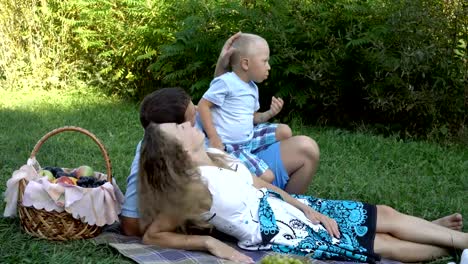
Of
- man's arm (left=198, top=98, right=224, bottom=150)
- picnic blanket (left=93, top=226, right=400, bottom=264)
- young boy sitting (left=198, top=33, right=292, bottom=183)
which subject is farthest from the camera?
young boy sitting (left=198, top=33, right=292, bottom=183)

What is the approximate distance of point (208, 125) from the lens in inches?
175

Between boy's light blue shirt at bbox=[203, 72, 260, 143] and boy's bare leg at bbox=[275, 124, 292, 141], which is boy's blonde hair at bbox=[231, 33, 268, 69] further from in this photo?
boy's bare leg at bbox=[275, 124, 292, 141]

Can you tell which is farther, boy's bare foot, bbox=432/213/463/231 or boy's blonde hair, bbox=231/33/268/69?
boy's blonde hair, bbox=231/33/268/69

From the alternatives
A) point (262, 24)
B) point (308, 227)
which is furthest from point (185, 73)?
point (308, 227)

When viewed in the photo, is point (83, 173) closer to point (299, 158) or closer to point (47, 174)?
point (47, 174)

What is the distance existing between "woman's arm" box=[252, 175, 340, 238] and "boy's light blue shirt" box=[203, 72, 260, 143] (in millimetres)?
712

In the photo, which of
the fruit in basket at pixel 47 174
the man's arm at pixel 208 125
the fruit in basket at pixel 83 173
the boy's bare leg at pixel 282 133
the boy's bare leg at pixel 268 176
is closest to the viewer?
the fruit in basket at pixel 47 174

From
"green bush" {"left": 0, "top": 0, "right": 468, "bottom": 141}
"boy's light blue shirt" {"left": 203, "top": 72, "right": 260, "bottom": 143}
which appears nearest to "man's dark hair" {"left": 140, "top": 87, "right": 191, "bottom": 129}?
"boy's light blue shirt" {"left": 203, "top": 72, "right": 260, "bottom": 143}

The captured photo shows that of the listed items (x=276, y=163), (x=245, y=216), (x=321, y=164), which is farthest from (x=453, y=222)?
(x=321, y=164)

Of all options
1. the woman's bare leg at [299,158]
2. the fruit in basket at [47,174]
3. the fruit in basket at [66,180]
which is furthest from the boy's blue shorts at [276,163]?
the fruit in basket at [47,174]

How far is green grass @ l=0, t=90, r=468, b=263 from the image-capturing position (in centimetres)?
372

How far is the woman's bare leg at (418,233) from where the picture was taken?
3.83 meters

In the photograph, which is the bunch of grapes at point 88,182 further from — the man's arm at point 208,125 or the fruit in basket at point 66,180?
the man's arm at point 208,125

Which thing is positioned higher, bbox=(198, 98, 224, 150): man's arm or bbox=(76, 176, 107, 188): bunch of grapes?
bbox=(198, 98, 224, 150): man's arm
